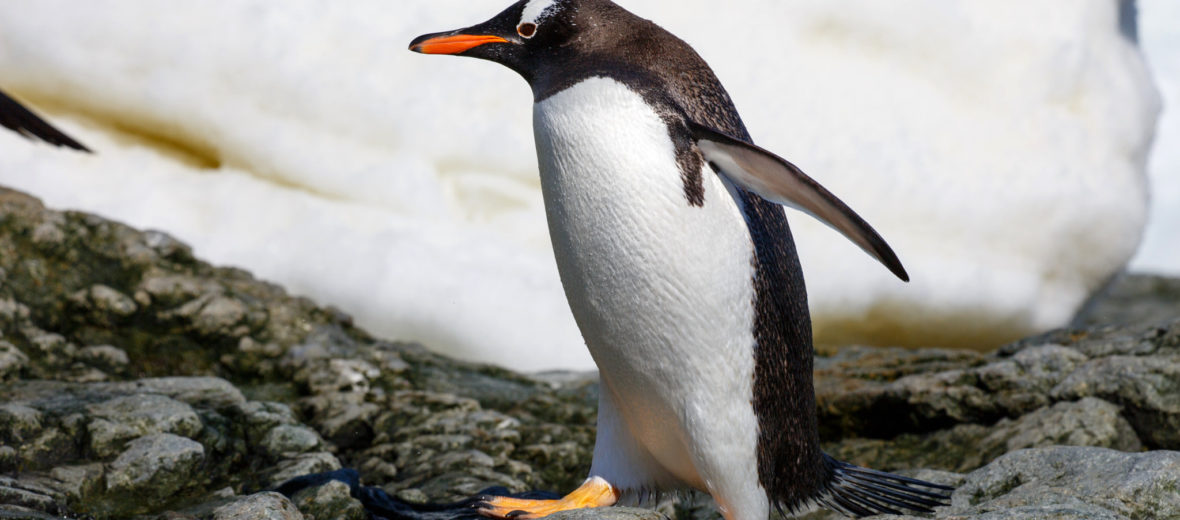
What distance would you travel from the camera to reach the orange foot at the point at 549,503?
2162 mm

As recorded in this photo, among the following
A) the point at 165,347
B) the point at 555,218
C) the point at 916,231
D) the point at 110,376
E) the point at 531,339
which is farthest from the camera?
→ the point at 916,231

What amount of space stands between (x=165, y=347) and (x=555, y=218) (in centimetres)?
179

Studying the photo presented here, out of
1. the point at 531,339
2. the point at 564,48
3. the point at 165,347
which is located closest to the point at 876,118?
the point at 531,339

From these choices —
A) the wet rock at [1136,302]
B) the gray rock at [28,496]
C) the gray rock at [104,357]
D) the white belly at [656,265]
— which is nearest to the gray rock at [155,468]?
the gray rock at [28,496]

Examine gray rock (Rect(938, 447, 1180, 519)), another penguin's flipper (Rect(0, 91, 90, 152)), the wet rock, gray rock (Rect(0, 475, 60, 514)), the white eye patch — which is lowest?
gray rock (Rect(0, 475, 60, 514))

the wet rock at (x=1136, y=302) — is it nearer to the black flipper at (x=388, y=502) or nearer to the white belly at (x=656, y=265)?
Answer: the white belly at (x=656, y=265)

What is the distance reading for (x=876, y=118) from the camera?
4.33m

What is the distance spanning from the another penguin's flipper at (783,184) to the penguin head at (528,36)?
13.3 inches

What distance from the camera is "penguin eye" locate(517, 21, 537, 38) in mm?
2158

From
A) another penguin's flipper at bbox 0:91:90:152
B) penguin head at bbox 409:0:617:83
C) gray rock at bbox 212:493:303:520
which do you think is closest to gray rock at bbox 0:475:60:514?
gray rock at bbox 212:493:303:520

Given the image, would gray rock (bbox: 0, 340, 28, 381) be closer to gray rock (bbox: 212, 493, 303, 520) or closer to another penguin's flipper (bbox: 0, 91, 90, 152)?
gray rock (bbox: 212, 493, 303, 520)

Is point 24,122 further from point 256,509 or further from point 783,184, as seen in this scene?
point 783,184

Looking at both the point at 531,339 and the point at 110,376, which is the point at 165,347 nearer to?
the point at 110,376

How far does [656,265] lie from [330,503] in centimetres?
90
